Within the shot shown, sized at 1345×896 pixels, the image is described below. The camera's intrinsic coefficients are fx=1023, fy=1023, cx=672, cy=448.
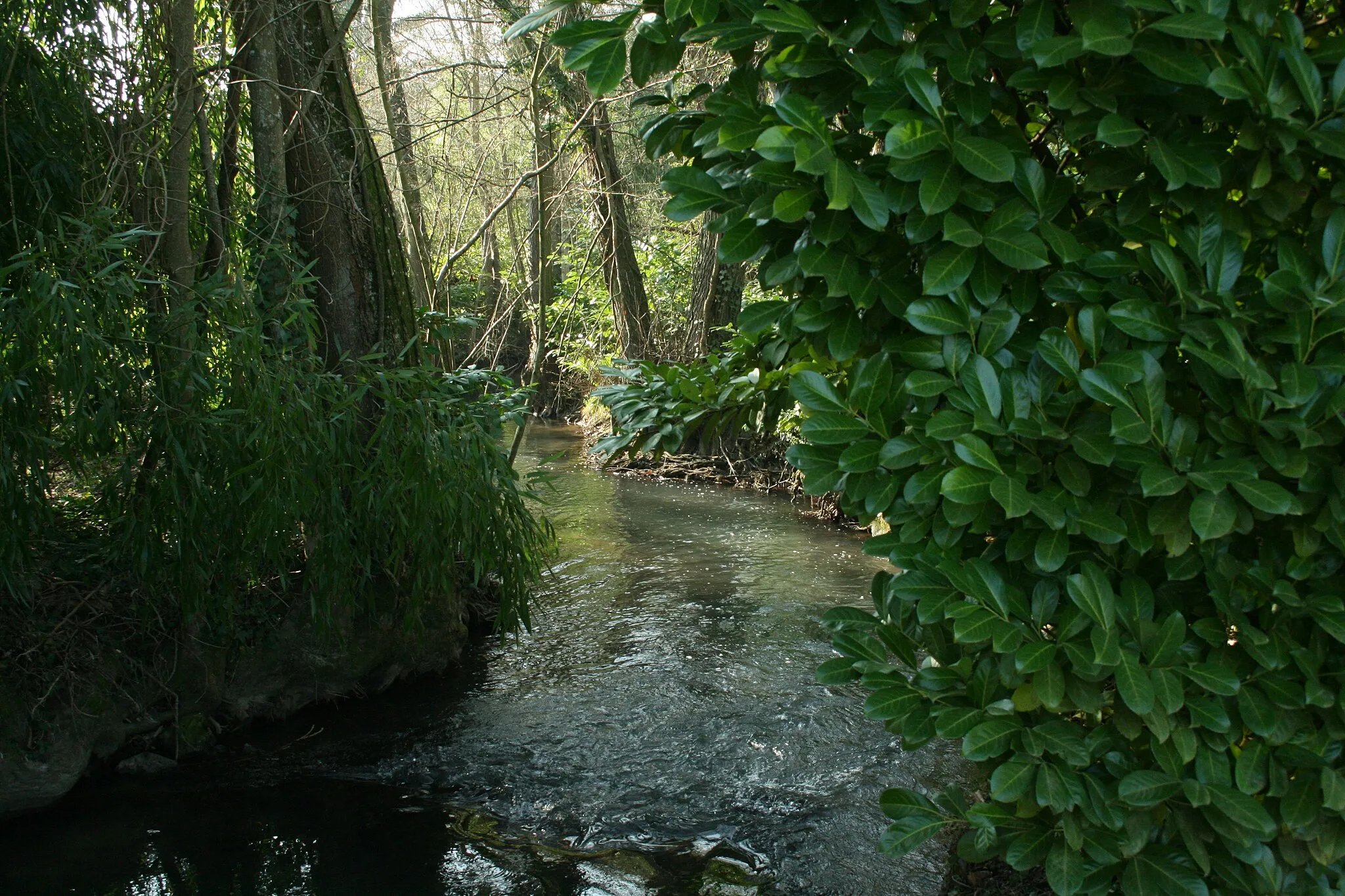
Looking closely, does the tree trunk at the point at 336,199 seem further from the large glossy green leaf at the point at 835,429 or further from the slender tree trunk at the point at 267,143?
the large glossy green leaf at the point at 835,429

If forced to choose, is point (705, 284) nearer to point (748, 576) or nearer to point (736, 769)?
point (748, 576)

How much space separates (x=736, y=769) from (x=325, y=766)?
1.88 m

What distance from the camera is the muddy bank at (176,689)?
413 centimetres

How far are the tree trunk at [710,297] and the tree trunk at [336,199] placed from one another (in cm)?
616

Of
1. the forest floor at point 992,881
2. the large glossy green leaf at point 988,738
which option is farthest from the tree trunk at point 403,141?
the large glossy green leaf at point 988,738

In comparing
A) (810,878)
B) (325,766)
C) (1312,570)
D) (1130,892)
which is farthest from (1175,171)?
(325,766)

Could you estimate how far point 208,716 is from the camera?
188 inches

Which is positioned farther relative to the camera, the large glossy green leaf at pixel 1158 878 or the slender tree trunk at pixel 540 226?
the slender tree trunk at pixel 540 226

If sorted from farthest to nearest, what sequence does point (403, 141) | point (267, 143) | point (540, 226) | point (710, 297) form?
point (710, 297) < point (540, 226) < point (403, 141) < point (267, 143)

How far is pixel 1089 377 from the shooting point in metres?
1.88

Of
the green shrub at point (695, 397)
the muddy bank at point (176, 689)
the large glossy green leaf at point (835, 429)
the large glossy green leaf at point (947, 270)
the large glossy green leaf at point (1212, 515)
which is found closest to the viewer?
the large glossy green leaf at point (1212, 515)

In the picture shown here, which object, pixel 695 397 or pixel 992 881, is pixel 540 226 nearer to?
pixel 695 397

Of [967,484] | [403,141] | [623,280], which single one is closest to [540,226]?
[403,141]

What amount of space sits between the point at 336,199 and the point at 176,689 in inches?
104
